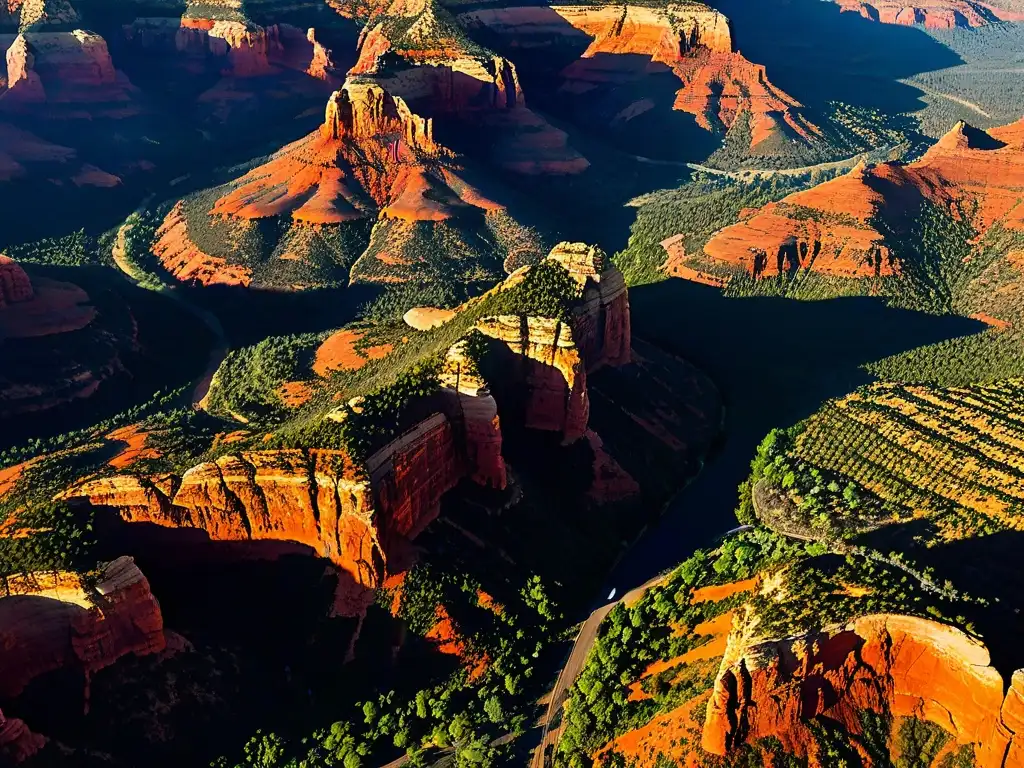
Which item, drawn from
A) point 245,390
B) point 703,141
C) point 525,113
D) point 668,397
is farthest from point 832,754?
point 703,141

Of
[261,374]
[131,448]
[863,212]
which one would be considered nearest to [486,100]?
[863,212]

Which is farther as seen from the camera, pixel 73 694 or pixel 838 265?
pixel 838 265

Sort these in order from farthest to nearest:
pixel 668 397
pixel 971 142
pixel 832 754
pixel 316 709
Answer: pixel 971 142 < pixel 668 397 < pixel 316 709 < pixel 832 754

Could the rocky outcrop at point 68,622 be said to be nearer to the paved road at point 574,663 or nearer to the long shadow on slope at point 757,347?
the paved road at point 574,663

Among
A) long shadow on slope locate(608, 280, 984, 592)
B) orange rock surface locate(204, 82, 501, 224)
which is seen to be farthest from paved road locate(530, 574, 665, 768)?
orange rock surface locate(204, 82, 501, 224)

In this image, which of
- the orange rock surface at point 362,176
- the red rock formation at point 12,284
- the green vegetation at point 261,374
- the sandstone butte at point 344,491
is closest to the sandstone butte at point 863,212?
the orange rock surface at point 362,176

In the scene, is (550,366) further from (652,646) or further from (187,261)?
(187,261)

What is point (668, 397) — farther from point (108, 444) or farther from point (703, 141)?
point (703, 141)

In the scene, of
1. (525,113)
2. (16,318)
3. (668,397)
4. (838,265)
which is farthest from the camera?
(525,113)

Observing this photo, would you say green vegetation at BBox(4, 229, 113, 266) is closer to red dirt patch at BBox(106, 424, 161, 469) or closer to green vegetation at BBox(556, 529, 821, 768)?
red dirt patch at BBox(106, 424, 161, 469)
